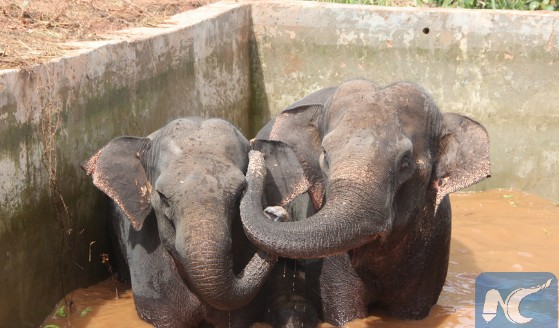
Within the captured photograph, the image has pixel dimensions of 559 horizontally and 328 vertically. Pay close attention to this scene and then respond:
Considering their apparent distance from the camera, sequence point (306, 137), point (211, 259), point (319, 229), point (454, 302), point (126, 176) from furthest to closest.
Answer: point (454, 302), point (306, 137), point (126, 176), point (211, 259), point (319, 229)

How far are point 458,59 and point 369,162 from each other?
13.4ft

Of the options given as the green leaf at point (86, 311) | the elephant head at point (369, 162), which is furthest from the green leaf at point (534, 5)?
the green leaf at point (86, 311)

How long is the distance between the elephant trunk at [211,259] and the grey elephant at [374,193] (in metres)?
0.17

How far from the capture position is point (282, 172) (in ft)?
19.6

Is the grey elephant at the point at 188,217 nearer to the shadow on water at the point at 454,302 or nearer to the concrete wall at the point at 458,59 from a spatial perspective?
the shadow on water at the point at 454,302

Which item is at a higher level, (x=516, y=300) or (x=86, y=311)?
(x=86, y=311)

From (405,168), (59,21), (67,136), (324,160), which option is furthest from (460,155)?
(59,21)

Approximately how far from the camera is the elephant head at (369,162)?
4.96m

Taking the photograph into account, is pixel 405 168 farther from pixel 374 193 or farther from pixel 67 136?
pixel 67 136

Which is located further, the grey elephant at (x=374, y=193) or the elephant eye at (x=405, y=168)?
the elephant eye at (x=405, y=168)

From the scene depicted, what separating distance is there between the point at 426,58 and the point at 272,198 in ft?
12.2

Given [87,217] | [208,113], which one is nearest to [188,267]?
[87,217]

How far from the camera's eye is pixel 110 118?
6824 mm

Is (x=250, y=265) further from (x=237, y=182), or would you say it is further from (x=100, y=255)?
(x=100, y=255)
